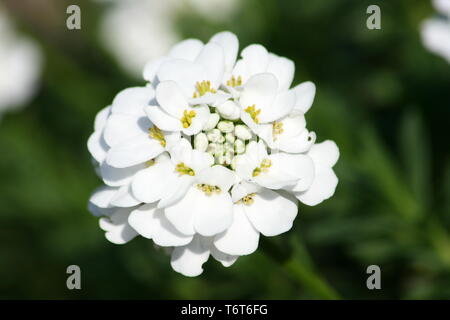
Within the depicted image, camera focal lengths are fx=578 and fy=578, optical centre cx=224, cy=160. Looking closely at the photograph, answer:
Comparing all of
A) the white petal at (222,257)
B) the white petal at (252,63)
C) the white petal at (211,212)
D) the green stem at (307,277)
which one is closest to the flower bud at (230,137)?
the white petal at (211,212)

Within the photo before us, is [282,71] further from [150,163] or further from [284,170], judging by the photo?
[150,163]

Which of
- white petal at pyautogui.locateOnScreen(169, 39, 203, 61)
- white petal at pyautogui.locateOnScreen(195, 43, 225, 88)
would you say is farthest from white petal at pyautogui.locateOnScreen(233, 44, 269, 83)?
white petal at pyautogui.locateOnScreen(169, 39, 203, 61)

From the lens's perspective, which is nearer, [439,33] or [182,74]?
[182,74]

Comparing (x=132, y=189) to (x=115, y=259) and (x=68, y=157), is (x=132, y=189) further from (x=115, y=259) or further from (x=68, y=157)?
(x=68, y=157)

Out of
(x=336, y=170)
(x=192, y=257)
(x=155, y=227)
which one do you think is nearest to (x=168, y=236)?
(x=155, y=227)

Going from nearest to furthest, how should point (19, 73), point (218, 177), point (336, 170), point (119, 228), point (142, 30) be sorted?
point (218, 177)
point (119, 228)
point (336, 170)
point (19, 73)
point (142, 30)

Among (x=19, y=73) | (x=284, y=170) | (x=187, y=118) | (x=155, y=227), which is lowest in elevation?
(x=155, y=227)
